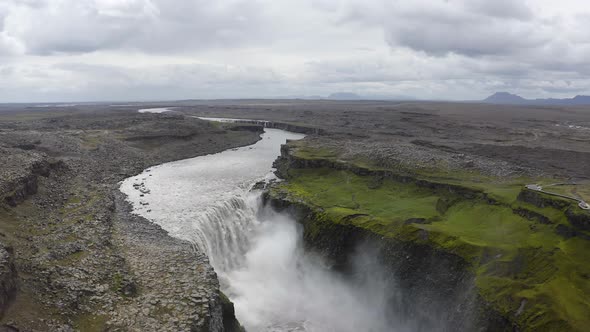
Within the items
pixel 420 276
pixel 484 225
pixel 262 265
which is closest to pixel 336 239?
pixel 262 265

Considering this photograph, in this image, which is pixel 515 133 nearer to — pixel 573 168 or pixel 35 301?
pixel 573 168

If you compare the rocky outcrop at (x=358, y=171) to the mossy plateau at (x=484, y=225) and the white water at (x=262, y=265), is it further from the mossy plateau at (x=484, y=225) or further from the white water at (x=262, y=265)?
the white water at (x=262, y=265)

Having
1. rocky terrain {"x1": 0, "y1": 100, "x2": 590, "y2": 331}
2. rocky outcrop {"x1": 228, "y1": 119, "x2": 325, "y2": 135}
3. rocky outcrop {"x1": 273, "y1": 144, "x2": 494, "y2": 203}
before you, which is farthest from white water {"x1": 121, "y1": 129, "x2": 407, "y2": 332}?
rocky outcrop {"x1": 228, "y1": 119, "x2": 325, "y2": 135}

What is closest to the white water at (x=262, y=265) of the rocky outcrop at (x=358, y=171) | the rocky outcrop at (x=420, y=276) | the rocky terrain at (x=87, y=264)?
the rocky outcrop at (x=420, y=276)

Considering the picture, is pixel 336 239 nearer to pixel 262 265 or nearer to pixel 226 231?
pixel 262 265

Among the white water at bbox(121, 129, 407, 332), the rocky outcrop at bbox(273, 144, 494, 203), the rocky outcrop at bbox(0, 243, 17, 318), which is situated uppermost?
the rocky outcrop at bbox(273, 144, 494, 203)

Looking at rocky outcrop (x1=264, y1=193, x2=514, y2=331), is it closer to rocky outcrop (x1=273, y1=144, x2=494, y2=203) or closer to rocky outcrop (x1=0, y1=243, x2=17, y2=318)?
rocky outcrop (x1=273, y1=144, x2=494, y2=203)
